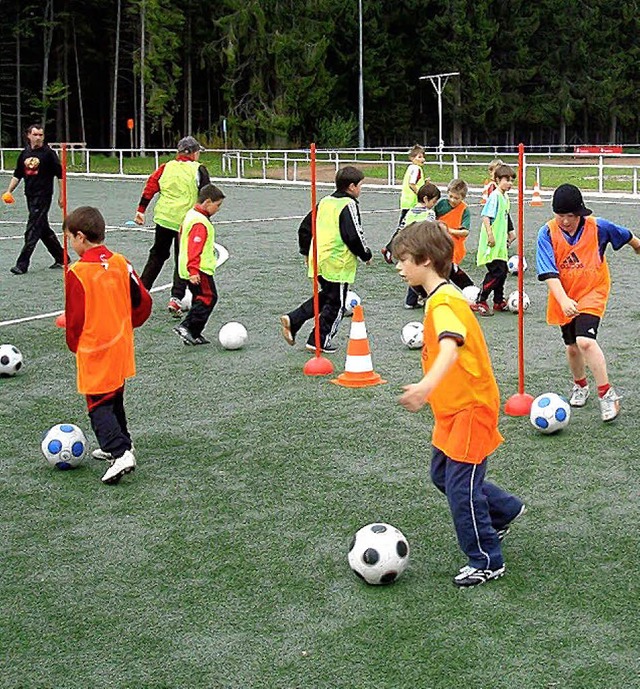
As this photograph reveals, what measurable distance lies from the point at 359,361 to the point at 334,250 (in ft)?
4.39

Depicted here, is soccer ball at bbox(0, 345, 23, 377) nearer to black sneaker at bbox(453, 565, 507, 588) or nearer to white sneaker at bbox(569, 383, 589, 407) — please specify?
white sneaker at bbox(569, 383, 589, 407)

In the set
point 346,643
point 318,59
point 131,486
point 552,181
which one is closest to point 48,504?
point 131,486

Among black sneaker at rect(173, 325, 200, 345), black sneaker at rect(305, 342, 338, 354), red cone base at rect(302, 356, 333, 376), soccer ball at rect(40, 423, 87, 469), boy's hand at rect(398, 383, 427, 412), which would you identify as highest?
boy's hand at rect(398, 383, 427, 412)

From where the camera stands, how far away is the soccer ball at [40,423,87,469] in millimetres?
6445

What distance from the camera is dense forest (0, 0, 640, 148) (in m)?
56.1

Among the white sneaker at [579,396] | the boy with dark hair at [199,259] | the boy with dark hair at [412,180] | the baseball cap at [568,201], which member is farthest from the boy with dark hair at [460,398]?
the boy with dark hair at [412,180]

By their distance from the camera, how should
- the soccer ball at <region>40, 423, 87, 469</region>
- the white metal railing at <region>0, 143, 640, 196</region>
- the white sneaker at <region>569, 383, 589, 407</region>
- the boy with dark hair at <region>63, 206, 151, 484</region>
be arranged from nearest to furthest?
the boy with dark hair at <region>63, 206, 151, 484</region>, the soccer ball at <region>40, 423, 87, 469</region>, the white sneaker at <region>569, 383, 589, 407</region>, the white metal railing at <region>0, 143, 640, 196</region>

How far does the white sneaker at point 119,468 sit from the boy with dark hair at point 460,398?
7.50ft

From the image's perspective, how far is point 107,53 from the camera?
6297 cm

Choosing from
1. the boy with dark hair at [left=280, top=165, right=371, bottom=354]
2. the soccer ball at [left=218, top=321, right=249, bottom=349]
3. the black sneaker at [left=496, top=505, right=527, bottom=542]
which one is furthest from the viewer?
the soccer ball at [left=218, top=321, right=249, bottom=349]

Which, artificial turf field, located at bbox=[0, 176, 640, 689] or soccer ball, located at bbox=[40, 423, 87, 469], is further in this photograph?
soccer ball, located at bbox=[40, 423, 87, 469]

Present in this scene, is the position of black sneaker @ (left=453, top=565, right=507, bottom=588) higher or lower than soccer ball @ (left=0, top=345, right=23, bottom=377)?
lower

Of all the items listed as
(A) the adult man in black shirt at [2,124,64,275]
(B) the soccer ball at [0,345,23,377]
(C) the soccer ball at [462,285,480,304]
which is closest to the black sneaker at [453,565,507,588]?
(B) the soccer ball at [0,345,23,377]

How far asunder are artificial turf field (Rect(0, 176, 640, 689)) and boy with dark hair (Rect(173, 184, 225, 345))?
1.62 ft
